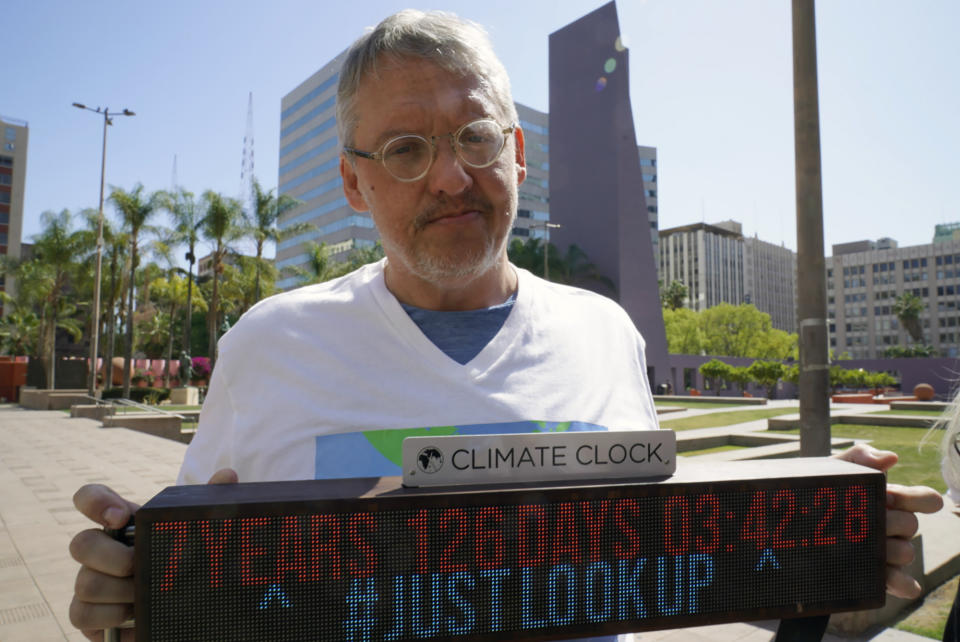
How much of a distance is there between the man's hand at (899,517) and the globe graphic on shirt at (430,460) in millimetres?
801

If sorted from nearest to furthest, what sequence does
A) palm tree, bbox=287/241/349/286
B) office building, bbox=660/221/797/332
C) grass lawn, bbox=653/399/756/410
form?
grass lawn, bbox=653/399/756/410
palm tree, bbox=287/241/349/286
office building, bbox=660/221/797/332

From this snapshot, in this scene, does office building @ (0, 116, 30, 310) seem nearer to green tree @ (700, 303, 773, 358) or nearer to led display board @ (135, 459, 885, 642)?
green tree @ (700, 303, 773, 358)

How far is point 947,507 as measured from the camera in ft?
24.1

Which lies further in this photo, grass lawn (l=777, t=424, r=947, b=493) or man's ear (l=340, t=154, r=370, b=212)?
grass lawn (l=777, t=424, r=947, b=493)

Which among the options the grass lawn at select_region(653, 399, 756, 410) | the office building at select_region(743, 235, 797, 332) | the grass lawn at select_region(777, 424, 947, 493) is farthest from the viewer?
the office building at select_region(743, 235, 797, 332)

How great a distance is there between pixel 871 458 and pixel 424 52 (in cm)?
135

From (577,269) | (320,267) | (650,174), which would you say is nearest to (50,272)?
(320,267)

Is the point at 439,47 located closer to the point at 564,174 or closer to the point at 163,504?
the point at 163,504

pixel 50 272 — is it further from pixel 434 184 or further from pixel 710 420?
pixel 434 184

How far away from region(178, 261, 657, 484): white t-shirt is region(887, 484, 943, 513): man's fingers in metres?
0.61

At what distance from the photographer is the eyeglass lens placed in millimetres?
1615

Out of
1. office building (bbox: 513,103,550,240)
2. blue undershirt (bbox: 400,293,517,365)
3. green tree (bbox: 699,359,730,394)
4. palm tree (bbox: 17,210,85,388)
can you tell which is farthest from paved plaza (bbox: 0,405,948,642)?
office building (bbox: 513,103,550,240)

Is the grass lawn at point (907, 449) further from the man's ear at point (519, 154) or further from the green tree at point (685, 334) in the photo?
the green tree at point (685, 334)

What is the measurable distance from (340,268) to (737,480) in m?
39.1
